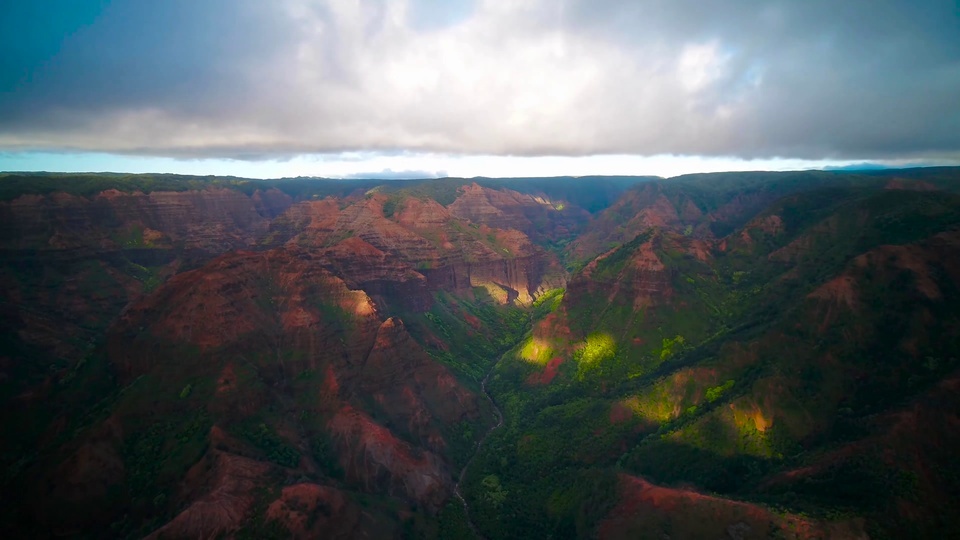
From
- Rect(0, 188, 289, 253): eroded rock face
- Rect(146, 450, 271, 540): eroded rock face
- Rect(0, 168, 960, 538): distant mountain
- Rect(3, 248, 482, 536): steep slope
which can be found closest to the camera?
Rect(146, 450, 271, 540): eroded rock face

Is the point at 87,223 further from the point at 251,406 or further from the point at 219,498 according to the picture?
the point at 219,498

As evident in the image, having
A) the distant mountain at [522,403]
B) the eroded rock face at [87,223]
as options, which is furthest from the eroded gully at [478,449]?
the eroded rock face at [87,223]

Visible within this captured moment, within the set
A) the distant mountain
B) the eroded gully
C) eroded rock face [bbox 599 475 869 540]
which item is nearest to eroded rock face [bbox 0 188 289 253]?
the distant mountain

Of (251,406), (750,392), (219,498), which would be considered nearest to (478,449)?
(251,406)

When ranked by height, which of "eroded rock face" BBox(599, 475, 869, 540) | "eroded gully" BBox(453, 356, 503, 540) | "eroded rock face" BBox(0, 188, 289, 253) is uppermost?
"eroded rock face" BBox(0, 188, 289, 253)

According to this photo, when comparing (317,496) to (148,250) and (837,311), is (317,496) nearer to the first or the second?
(837,311)

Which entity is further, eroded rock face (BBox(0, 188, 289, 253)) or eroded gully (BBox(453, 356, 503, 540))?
eroded rock face (BBox(0, 188, 289, 253))

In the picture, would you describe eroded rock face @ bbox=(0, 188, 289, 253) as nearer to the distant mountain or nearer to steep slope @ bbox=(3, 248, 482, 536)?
the distant mountain

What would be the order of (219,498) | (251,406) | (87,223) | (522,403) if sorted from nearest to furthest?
(219,498), (251,406), (522,403), (87,223)

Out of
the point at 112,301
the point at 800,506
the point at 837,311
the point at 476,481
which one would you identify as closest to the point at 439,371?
the point at 476,481

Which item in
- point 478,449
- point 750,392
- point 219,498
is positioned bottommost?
point 478,449

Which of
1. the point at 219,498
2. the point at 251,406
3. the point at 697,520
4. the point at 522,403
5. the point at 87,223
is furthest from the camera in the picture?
the point at 87,223
